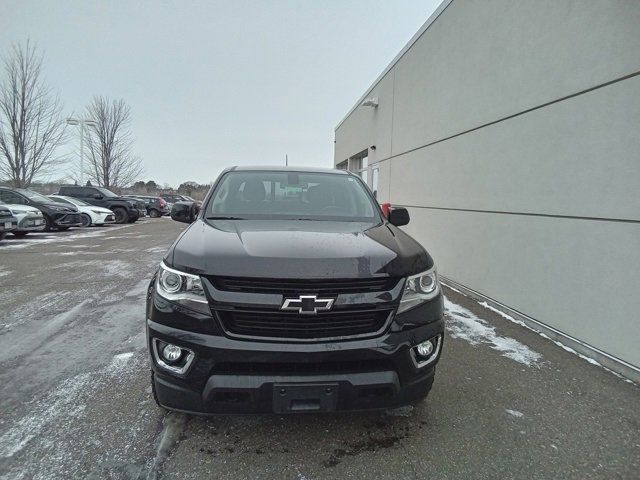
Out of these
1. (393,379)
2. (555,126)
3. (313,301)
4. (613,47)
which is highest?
(613,47)

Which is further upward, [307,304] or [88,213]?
[307,304]

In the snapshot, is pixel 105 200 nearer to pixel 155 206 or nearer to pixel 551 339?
pixel 155 206

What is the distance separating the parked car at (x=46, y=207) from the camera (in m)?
13.0

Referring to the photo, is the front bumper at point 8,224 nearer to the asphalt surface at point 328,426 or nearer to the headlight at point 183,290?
the asphalt surface at point 328,426

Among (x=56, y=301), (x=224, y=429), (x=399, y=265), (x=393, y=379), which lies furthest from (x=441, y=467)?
(x=56, y=301)

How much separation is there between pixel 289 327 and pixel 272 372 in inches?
10.0

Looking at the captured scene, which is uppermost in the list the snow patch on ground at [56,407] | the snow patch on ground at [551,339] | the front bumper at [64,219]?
the front bumper at [64,219]

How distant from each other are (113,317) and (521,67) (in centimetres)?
606

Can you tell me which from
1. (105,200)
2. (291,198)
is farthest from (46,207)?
(291,198)

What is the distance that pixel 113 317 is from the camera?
4.68 metres

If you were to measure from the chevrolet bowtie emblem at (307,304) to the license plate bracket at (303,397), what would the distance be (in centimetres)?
39

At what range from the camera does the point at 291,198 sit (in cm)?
345

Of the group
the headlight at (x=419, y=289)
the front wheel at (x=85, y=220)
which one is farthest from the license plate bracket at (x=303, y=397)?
the front wheel at (x=85, y=220)

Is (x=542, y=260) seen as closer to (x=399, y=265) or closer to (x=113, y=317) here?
(x=399, y=265)
